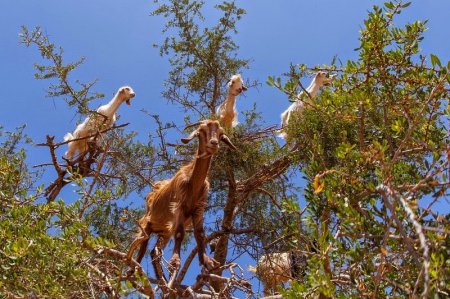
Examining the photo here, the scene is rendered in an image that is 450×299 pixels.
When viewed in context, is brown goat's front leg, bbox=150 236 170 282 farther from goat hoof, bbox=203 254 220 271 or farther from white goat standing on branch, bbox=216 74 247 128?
white goat standing on branch, bbox=216 74 247 128

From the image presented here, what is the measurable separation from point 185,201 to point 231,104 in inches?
187

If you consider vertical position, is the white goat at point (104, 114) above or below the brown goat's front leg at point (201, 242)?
above

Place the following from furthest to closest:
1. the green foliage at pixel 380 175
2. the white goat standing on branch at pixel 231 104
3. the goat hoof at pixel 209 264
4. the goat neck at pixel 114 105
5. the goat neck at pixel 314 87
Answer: the goat neck at pixel 314 87, the goat neck at pixel 114 105, the white goat standing on branch at pixel 231 104, the goat hoof at pixel 209 264, the green foliage at pixel 380 175

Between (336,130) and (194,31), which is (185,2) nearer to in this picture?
(194,31)

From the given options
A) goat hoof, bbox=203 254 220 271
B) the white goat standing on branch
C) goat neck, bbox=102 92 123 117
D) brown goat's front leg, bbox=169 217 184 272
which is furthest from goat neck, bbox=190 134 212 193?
goat neck, bbox=102 92 123 117

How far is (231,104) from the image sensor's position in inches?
427

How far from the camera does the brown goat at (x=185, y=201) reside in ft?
20.0

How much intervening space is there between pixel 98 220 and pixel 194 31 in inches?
133

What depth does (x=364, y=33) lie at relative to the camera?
454 centimetres

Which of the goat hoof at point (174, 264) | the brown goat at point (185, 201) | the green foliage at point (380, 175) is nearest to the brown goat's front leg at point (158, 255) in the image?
the brown goat at point (185, 201)

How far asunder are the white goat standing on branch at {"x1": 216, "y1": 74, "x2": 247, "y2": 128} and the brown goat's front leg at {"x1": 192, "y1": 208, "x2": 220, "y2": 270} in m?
4.11

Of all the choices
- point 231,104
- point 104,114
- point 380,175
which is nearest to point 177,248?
point 380,175

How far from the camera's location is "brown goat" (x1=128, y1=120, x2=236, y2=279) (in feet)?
20.0

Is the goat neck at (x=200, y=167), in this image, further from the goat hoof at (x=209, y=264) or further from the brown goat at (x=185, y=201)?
the goat hoof at (x=209, y=264)
